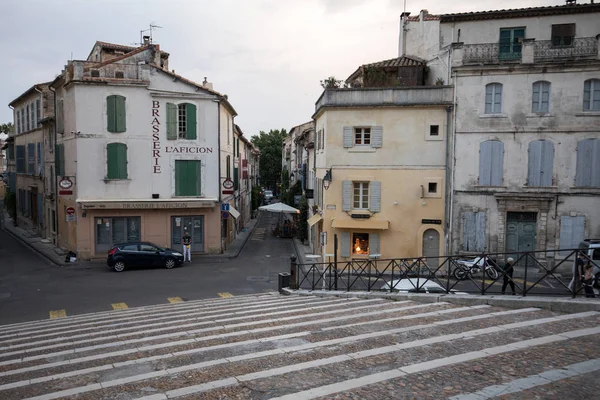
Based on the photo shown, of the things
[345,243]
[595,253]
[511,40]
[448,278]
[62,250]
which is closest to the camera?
[448,278]

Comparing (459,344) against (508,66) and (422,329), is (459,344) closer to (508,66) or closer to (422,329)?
(422,329)

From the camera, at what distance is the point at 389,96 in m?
23.5

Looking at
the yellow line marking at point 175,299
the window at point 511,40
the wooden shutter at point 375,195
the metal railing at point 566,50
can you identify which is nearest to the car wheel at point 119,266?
the yellow line marking at point 175,299

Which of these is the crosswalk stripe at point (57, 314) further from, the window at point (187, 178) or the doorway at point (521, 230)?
the doorway at point (521, 230)

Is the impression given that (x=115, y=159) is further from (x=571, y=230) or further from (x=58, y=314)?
(x=571, y=230)

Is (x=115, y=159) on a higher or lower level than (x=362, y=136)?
lower

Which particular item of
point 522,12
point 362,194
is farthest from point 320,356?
point 522,12

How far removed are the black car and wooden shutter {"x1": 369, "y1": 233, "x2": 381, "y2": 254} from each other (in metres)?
9.63

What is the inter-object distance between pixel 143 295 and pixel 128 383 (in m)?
12.4

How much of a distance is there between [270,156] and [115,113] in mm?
57929

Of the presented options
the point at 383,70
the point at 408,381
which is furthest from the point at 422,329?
the point at 383,70

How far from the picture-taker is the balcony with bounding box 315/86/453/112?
23281 mm

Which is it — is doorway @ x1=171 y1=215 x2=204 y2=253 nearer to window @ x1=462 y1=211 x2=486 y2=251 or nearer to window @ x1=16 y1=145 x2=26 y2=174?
window @ x1=462 y1=211 x2=486 y2=251

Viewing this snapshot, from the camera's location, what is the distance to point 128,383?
6.27 metres
